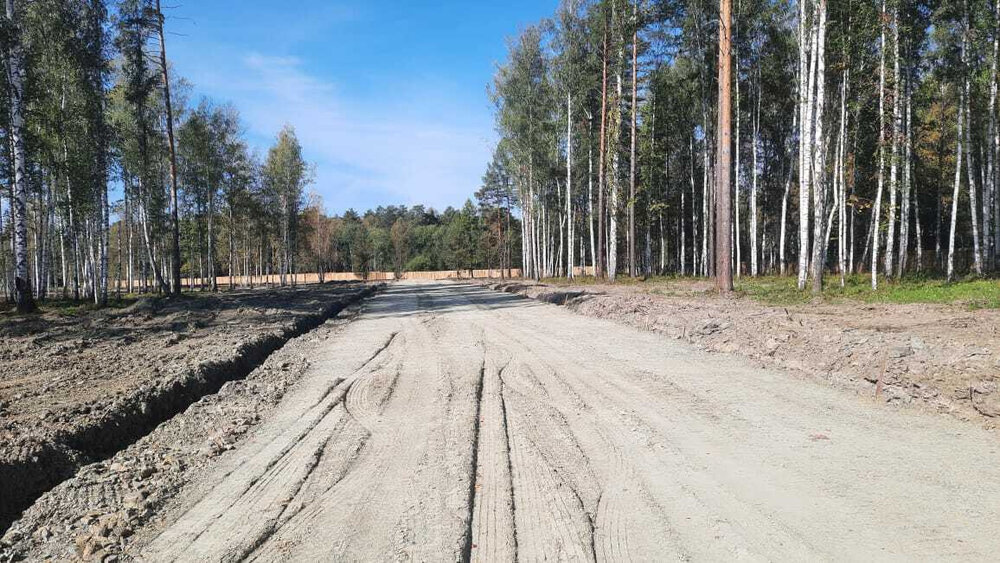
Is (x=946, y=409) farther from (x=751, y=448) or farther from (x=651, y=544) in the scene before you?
(x=651, y=544)

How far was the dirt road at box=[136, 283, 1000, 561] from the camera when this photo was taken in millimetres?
2869

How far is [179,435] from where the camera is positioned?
4.88 m

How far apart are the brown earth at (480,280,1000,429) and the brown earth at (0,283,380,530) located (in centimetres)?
776

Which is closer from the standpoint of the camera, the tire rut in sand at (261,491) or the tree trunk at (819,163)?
the tire rut in sand at (261,491)

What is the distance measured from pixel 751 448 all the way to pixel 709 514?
4.34ft

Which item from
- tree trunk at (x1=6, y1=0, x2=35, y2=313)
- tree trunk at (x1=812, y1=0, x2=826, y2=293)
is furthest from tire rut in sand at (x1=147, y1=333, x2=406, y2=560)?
tree trunk at (x1=6, y1=0, x2=35, y2=313)

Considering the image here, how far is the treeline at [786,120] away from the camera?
1788 cm

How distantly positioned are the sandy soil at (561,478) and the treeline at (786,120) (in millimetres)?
11550

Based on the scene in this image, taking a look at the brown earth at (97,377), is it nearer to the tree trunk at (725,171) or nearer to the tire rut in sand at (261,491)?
the tire rut in sand at (261,491)

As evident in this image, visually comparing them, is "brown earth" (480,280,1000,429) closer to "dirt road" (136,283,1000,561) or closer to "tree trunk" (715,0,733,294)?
"dirt road" (136,283,1000,561)

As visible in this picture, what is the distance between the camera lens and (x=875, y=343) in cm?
643

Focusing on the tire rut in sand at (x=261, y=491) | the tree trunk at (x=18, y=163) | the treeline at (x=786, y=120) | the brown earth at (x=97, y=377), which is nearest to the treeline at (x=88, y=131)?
the tree trunk at (x=18, y=163)

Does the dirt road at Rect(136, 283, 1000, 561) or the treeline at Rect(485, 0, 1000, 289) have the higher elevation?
the treeline at Rect(485, 0, 1000, 289)

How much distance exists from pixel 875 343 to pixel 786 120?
Answer: 3153 centimetres
